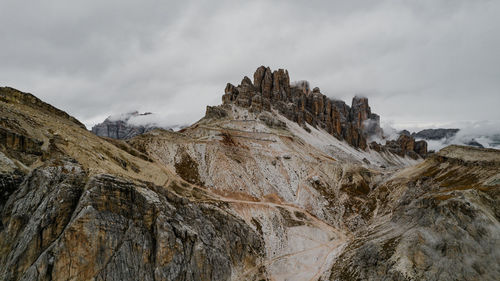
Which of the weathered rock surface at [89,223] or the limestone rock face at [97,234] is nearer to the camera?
the limestone rock face at [97,234]

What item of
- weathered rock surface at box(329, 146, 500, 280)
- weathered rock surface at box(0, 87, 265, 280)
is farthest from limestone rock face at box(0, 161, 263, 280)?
→ weathered rock surface at box(329, 146, 500, 280)

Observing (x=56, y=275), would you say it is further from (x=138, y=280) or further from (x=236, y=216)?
(x=236, y=216)

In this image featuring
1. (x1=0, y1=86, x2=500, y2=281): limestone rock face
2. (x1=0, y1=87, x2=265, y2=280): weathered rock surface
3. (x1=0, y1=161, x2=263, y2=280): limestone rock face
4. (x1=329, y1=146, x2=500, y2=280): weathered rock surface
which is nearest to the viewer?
(x1=0, y1=161, x2=263, y2=280): limestone rock face

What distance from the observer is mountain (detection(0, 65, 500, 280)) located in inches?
1329

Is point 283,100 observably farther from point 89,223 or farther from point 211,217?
point 89,223

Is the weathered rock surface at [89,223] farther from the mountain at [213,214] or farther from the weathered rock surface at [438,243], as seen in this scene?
the weathered rock surface at [438,243]

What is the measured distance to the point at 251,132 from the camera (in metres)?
112

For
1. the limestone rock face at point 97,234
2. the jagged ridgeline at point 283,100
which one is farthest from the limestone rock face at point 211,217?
the jagged ridgeline at point 283,100

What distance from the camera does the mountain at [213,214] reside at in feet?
111

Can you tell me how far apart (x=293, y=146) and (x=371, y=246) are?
68.2 meters

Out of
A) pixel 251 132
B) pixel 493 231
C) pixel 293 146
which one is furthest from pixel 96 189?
pixel 293 146

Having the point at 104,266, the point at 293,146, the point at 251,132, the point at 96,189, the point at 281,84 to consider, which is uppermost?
the point at 281,84

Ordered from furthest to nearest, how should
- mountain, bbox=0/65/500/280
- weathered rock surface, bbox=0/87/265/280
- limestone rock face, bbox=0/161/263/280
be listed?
1. mountain, bbox=0/65/500/280
2. weathered rock surface, bbox=0/87/265/280
3. limestone rock face, bbox=0/161/263/280

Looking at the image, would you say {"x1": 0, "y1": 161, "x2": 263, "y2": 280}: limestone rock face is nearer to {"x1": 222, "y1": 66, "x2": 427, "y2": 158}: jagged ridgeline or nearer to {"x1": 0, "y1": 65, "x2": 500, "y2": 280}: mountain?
{"x1": 0, "y1": 65, "x2": 500, "y2": 280}: mountain
